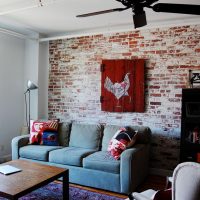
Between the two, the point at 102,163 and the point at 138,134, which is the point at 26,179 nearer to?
the point at 102,163

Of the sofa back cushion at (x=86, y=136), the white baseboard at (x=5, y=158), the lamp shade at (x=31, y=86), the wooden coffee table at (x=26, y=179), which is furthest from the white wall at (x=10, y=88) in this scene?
the wooden coffee table at (x=26, y=179)

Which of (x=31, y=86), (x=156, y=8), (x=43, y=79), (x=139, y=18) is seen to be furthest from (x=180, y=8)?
(x=43, y=79)

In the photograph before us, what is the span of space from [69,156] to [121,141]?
2.61ft

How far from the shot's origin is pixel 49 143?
13.8 feet

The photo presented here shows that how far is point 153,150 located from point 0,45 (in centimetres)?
333

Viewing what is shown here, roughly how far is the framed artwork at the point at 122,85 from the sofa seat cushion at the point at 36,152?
1.25 m

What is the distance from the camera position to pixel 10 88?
480cm

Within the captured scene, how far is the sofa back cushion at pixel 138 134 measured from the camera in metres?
3.83

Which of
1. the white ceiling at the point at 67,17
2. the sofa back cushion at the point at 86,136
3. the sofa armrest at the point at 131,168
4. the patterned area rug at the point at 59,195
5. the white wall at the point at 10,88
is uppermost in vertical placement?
the white ceiling at the point at 67,17

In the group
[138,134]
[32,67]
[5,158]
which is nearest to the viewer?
[138,134]

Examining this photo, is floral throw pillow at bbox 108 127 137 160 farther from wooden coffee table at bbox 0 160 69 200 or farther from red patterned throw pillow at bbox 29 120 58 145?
red patterned throw pillow at bbox 29 120 58 145

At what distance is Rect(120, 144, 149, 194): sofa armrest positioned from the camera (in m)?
3.18

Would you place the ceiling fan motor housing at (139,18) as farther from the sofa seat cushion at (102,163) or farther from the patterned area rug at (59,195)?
the patterned area rug at (59,195)

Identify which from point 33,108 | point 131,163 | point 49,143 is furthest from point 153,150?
point 33,108
